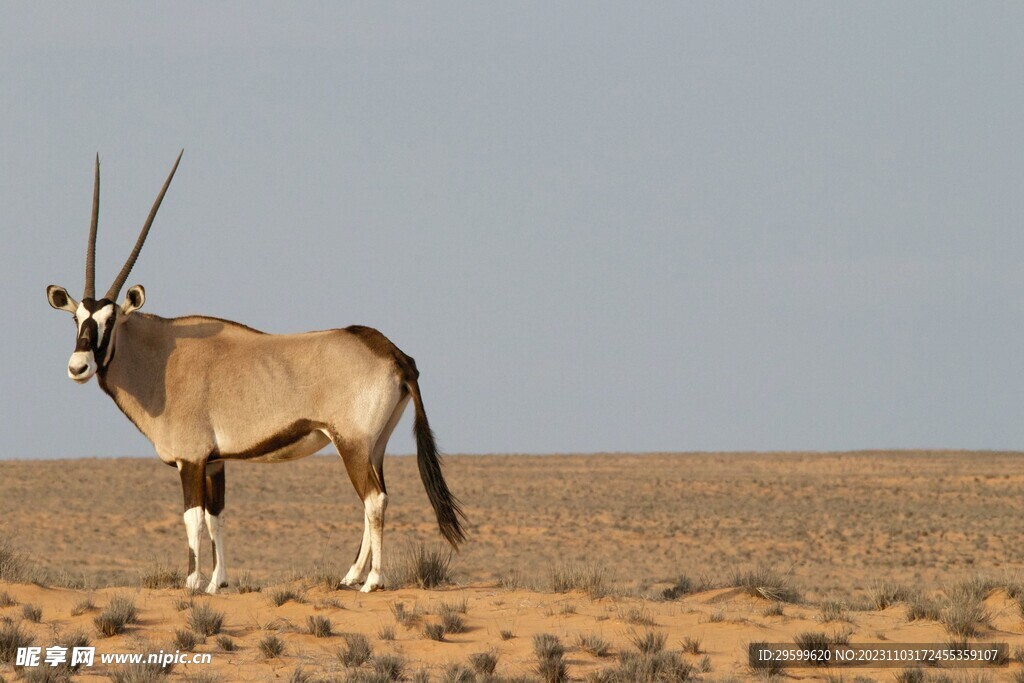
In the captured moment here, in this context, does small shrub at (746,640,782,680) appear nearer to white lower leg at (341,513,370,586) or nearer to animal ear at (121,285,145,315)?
white lower leg at (341,513,370,586)

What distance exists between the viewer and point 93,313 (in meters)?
11.1

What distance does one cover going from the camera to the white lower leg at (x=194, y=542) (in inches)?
442

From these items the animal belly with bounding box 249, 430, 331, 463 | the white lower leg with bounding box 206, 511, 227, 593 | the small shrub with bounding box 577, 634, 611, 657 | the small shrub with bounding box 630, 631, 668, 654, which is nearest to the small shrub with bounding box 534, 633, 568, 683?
the small shrub with bounding box 577, 634, 611, 657

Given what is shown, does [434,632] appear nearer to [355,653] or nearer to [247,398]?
[355,653]

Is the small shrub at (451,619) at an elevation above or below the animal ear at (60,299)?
below

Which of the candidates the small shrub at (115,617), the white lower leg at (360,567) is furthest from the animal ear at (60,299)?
the white lower leg at (360,567)

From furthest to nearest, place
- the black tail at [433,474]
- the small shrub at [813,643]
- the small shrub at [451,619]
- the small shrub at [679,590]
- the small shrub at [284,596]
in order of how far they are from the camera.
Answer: the small shrub at [679,590] → the black tail at [433,474] → the small shrub at [284,596] → the small shrub at [451,619] → the small shrub at [813,643]

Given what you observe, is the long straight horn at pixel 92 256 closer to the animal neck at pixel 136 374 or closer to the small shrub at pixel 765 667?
the animal neck at pixel 136 374

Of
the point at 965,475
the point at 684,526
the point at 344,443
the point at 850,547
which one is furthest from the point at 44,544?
the point at 965,475

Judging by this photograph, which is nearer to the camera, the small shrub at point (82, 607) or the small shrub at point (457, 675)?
the small shrub at point (457, 675)

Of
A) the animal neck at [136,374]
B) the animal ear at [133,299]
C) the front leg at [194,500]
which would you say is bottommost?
the front leg at [194,500]

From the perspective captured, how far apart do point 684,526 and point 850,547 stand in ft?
19.6

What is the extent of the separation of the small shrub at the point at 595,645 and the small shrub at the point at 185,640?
3.00 m

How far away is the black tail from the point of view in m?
11.3
